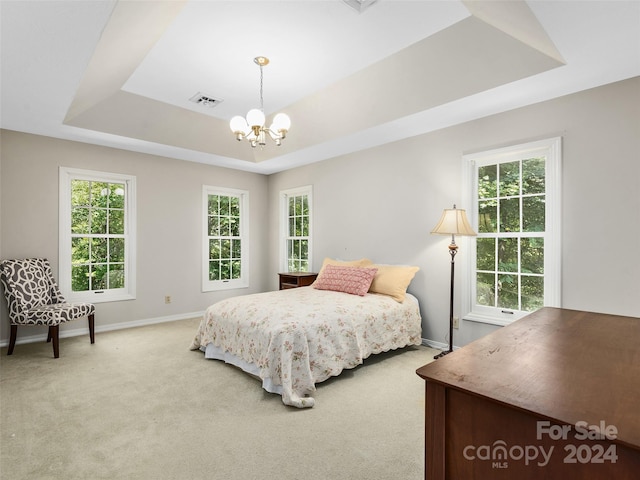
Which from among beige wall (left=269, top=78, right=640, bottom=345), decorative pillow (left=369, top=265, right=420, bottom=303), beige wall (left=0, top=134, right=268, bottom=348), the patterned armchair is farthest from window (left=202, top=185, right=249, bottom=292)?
decorative pillow (left=369, top=265, right=420, bottom=303)

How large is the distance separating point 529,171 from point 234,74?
2.97 metres

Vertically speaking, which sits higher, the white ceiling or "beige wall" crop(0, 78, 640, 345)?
the white ceiling

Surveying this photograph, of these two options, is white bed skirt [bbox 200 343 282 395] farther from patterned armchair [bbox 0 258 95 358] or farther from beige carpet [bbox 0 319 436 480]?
patterned armchair [bbox 0 258 95 358]

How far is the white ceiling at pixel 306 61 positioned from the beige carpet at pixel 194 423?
2477 millimetres

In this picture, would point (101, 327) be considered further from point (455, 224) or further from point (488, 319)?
point (488, 319)

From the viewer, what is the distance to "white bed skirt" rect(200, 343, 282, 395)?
2.68 meters

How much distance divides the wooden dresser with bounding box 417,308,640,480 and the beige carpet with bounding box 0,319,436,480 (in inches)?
38.1

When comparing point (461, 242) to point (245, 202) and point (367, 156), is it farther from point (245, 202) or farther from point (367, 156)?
point (245, 202)

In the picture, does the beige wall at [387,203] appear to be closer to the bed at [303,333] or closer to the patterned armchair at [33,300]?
the patterned armchair at [33,300]

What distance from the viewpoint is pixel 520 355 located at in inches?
49.1

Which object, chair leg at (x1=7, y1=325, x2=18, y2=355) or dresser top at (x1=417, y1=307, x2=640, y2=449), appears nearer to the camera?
dresser top at (x1=417, y1=307, x2=640, y2=449)

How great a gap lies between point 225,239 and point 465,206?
12.5ft

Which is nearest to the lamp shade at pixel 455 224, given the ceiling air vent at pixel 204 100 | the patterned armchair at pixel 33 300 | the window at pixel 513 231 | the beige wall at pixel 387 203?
the window at pixel 513 231

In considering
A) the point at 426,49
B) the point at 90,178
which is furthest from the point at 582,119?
the point at 90,178
